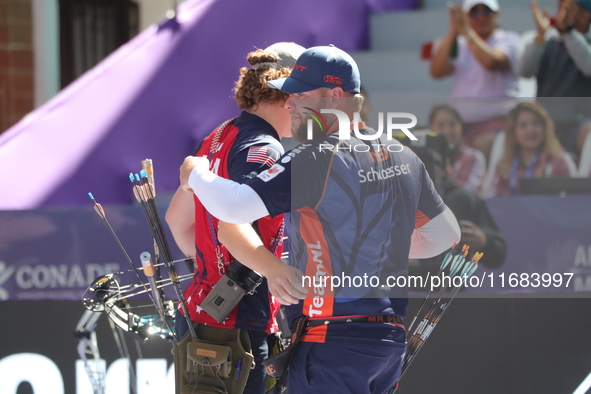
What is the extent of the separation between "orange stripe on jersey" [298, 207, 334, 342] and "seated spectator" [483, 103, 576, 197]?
84cm

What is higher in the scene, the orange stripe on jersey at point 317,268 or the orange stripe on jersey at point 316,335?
the orange stripe on jersey at point 317,268

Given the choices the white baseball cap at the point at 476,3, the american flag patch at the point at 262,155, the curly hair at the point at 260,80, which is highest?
the white baseball cap at the point at 476,3

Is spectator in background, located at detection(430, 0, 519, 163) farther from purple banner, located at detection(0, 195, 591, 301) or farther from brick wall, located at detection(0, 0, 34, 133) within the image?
brick wall, located at detection(0, 0, 34, 133)

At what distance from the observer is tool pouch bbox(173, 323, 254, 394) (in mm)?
2398

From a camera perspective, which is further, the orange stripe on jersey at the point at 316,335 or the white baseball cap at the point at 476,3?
the white baseball cap at the point at 476,3

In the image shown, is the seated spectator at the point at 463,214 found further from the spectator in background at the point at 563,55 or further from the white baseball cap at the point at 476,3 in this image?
the white baseball cap at the point at 476,3

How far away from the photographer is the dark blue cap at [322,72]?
220 centimetres

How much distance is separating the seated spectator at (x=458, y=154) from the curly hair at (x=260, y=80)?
0.54 meters

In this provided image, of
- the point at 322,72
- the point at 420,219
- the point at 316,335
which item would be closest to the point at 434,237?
the point at 420,219

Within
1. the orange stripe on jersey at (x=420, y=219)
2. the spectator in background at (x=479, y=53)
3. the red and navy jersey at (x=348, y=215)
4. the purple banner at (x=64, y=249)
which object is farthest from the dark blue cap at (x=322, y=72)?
the spectator in background at (x=479, y=53)

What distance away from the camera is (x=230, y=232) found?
2275 mm

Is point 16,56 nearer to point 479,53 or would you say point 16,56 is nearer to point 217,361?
point 479,53

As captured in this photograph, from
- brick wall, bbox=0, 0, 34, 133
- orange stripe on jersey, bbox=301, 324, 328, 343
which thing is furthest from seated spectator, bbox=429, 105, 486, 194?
brick wall, bbox=0, 0, 34, 133

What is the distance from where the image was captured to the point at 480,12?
15.6 ft
